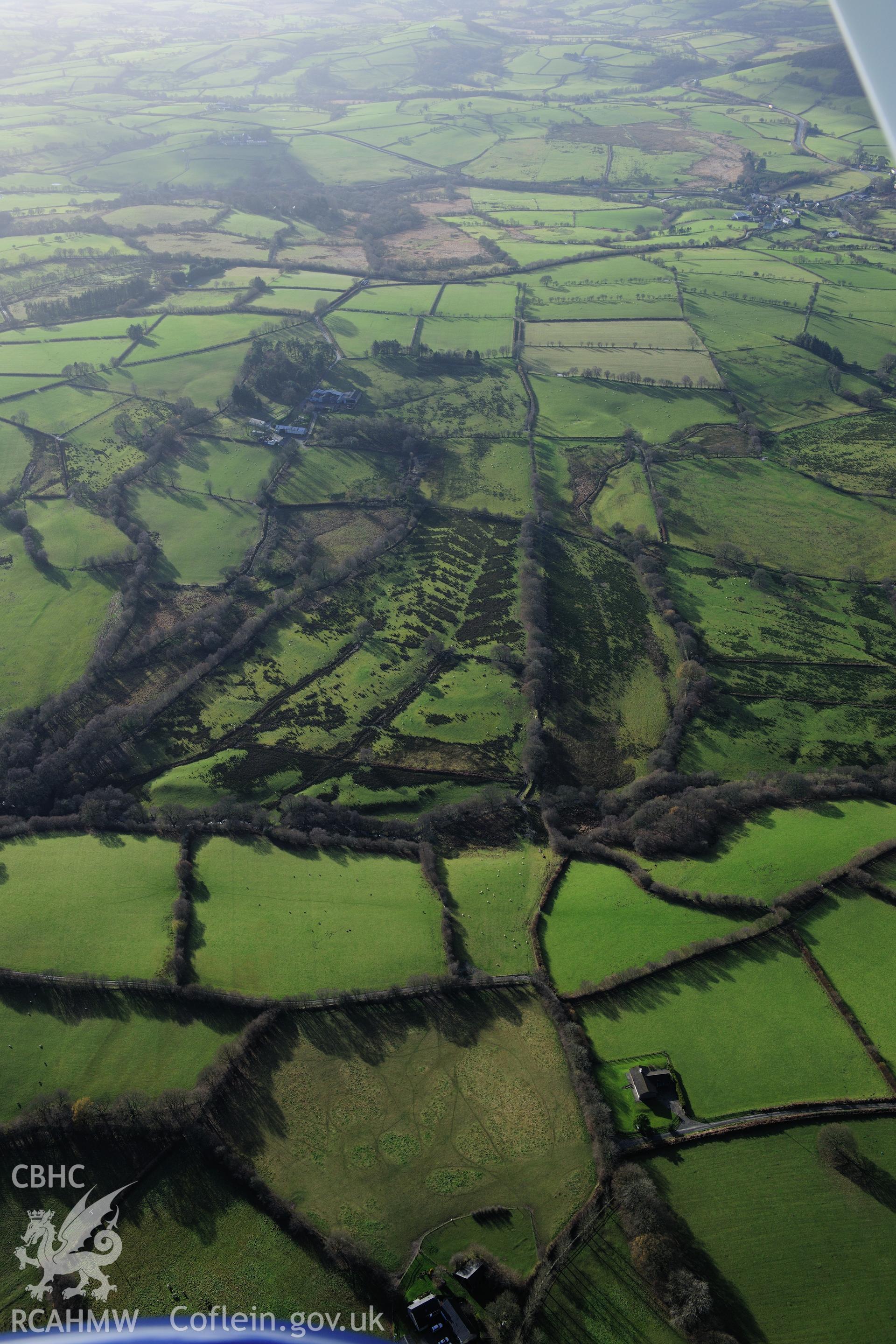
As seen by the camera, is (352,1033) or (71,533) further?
(71,533)

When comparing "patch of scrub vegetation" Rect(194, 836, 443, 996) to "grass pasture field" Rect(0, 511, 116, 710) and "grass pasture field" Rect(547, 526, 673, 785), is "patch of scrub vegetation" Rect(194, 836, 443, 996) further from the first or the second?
"grass pasture field" Rect(0, 511, 116, 710)

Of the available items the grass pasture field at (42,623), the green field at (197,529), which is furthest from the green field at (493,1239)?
the green field at (197,529)

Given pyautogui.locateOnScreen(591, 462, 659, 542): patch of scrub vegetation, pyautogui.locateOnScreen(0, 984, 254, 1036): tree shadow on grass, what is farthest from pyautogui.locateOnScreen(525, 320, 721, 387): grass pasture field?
pyautogui.locateOnScreen(0, 984, 254, 1036): tree shadow on grass

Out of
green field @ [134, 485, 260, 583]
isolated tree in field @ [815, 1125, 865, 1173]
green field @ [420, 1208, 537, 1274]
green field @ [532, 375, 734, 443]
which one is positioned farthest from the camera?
green field @ [532, 375, 734, 443]

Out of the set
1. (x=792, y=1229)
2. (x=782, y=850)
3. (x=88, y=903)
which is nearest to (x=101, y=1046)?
(x=88, y=903)

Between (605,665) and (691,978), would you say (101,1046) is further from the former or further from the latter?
(605,665)

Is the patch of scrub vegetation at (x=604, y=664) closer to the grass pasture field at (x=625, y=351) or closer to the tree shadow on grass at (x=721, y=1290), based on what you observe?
the tree shadow on grass at (x=721, y=1290)

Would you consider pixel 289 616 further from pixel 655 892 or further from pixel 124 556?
pixel 655 892
